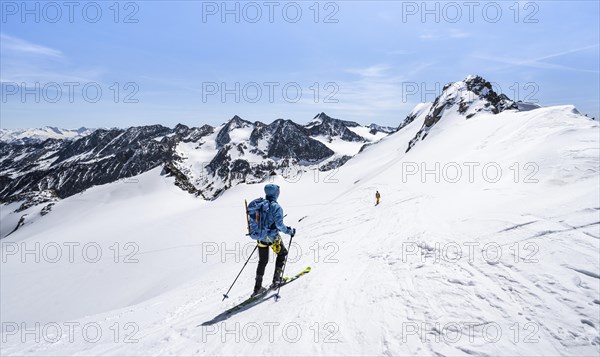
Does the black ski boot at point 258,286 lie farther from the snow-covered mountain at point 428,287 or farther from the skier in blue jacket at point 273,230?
the snow-covered mountain at point 428,287

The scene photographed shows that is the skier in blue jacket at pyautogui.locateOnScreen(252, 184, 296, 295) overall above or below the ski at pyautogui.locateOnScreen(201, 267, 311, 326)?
above

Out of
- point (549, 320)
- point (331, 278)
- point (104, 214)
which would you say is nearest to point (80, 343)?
→ point (331, 278)

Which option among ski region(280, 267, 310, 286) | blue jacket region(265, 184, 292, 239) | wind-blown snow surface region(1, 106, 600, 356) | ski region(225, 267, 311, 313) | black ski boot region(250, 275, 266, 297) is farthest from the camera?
ski region(280, 267, 310, 286)

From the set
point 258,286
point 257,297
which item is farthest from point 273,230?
point 257,297

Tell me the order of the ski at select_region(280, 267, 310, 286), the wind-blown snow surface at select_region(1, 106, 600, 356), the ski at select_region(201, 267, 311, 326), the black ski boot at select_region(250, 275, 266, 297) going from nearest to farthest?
the wind-blown snow surface at select_region(1, 106, 600, 356)
the ski at select_region(201, 267, 311, 326)
the black ski boot at select_region(250, 275, 266, 297)
the ski at select_region(280, 267, 310, 286)

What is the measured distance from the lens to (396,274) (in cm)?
755

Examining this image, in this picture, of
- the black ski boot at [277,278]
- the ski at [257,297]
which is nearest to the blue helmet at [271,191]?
the black ski boot at [277,278]

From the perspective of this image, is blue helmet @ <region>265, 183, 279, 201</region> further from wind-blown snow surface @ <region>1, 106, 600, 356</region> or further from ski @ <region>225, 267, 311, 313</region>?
wind-blown snow surface @ <region>1, 106, 600, 356</region>

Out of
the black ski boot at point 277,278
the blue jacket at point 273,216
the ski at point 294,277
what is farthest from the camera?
the ski at point 294,277

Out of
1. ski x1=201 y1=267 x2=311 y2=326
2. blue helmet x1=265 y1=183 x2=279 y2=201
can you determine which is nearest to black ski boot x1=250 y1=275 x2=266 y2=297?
ski x1=201 y1=267 x2=311 y2=326

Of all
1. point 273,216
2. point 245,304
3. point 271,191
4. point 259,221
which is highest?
point 271,191

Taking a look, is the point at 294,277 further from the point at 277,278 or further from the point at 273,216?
the point at 273,216

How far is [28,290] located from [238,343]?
88.3 feet

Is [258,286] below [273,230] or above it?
below
